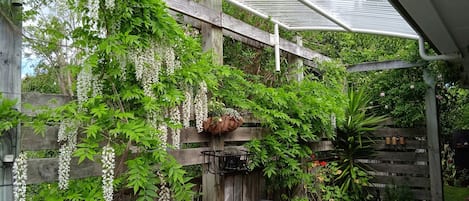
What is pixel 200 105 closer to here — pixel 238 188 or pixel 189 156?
pixel 189 156

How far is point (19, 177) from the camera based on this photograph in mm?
1413

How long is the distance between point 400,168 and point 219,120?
3493 millimetres

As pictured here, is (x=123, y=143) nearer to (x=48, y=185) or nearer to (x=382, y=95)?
(x=48, y=185)

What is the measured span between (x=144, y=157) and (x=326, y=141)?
9.81 feet

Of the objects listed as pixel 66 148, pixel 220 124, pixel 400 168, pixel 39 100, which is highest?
pixel 39 100

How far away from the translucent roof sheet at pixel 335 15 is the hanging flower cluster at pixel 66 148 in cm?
202

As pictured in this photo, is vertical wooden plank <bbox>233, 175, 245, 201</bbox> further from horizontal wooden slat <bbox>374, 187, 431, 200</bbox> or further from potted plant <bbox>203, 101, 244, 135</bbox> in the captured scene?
horizontal wooden slat <bbox>374, 187, 431, 200</bbox>

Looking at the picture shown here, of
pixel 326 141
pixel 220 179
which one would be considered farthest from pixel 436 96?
pixel 220 179

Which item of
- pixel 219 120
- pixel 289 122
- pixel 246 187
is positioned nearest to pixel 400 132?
pixel 289 122

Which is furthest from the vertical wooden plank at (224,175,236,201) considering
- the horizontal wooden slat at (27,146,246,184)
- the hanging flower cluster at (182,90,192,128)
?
the horizontal wooden slat at (27,146,246,184)

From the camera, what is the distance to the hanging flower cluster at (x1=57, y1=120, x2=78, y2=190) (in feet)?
5.06

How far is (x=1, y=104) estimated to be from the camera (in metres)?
1.41

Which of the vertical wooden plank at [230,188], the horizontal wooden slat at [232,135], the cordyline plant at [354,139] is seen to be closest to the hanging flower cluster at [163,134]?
the horizontal wooden slat at [232,135]

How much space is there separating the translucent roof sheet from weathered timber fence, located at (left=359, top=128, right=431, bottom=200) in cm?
169
